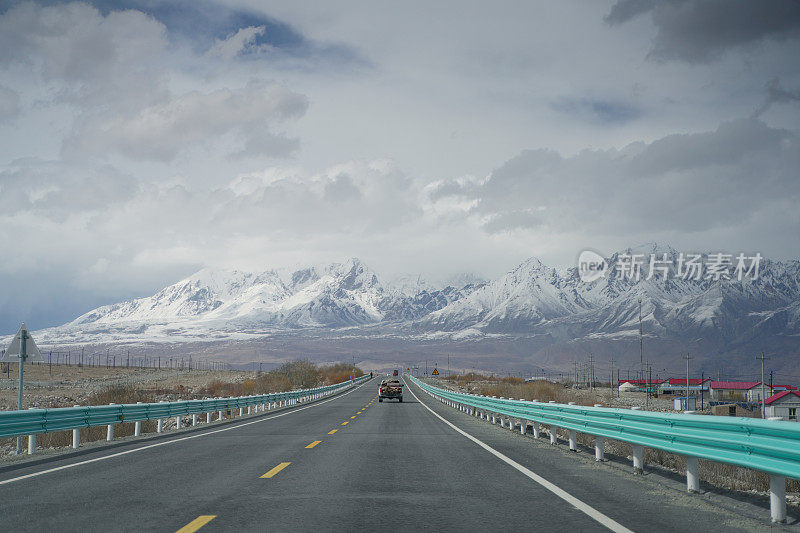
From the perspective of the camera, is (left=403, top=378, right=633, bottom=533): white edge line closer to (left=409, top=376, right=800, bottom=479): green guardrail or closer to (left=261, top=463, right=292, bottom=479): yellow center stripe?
(left=409, top=376, right=800, bottom=479): green guardrail

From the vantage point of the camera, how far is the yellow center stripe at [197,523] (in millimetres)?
7112

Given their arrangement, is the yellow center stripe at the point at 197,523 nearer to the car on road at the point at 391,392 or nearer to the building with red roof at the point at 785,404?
the car on road at the point at 391,392

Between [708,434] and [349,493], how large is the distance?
4460 millimetres

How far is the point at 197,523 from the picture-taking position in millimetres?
7430

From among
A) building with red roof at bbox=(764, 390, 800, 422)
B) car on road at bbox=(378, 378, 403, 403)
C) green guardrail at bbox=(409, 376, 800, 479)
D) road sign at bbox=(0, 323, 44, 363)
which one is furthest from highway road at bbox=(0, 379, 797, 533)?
building with red roof at bbox=(764, 390, 800, 422)

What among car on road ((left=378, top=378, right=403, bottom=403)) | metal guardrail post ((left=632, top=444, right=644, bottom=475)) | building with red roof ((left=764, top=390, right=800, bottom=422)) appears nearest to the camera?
metal guardrail post ((left=632, top=444, right=644, bottom=475))

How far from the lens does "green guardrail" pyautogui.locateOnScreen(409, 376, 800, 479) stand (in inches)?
291

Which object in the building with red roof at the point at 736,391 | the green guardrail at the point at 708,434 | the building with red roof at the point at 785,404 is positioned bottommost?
the building with red roof at the point at 736,391

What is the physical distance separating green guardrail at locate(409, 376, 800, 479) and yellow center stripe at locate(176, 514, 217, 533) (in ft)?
18.6

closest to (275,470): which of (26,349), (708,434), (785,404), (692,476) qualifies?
(692,476)

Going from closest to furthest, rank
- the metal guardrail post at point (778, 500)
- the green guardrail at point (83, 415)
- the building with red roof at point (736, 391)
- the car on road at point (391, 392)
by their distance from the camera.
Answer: the metal guardrail post at point (778, 500) < the green guardrail at point (83, 415) < the car on road at point (391, 392) < the building with red roof at point (736, 391)

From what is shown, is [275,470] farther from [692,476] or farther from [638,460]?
[692,476]

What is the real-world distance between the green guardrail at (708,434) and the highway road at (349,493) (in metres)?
0.60

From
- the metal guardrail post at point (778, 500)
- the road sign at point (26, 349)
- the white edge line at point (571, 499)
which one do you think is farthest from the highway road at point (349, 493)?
the road sign at point (26, 349)
